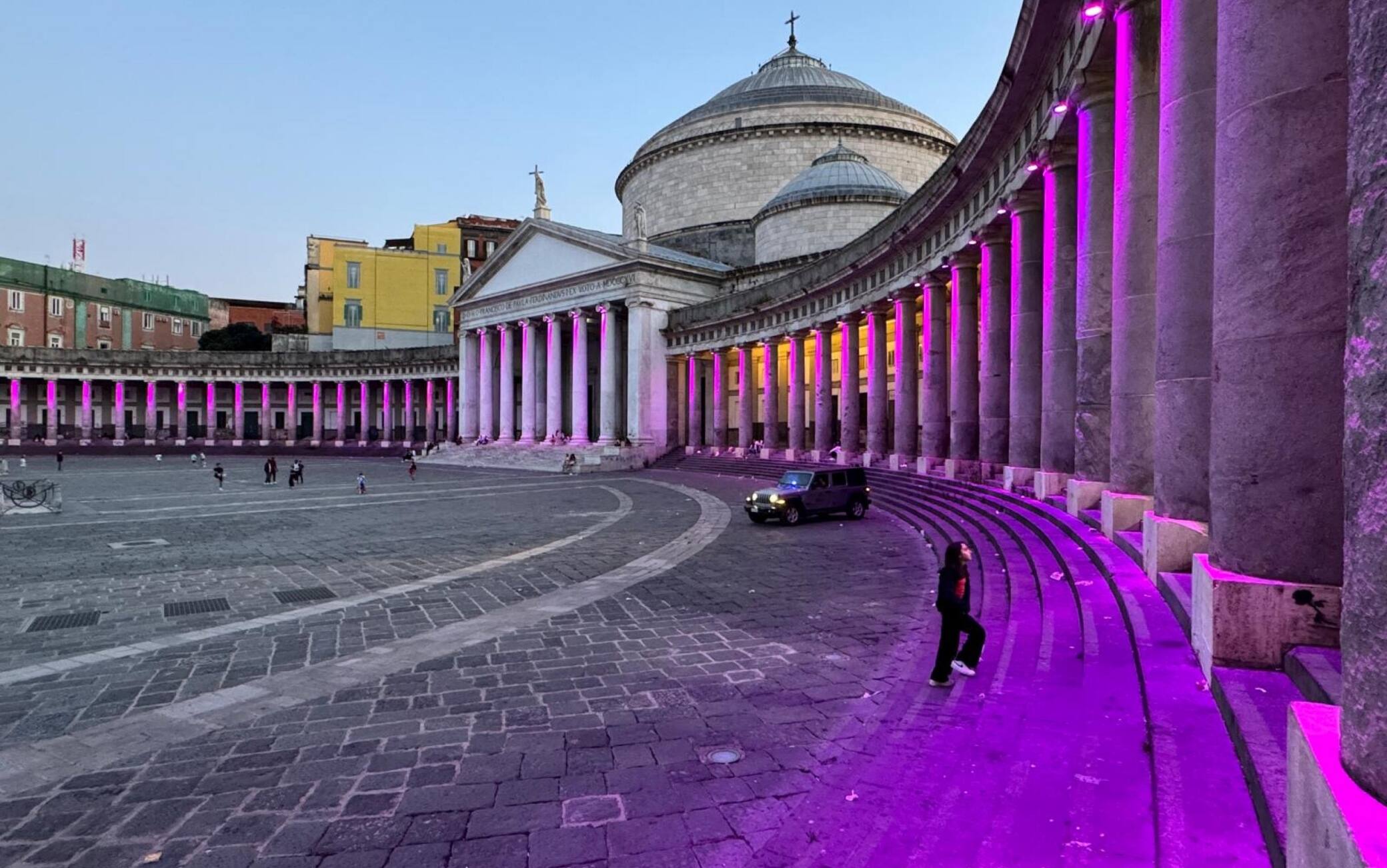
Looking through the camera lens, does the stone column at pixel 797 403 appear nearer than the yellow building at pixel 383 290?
Yes

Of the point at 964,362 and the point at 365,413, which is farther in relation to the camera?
the point at 365,413

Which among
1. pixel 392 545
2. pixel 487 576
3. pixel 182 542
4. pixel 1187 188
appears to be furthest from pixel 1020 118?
pixel 182 542

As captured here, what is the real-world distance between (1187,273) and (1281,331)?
2.68 m

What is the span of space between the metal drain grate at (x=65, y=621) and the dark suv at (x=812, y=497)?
12.1 meters

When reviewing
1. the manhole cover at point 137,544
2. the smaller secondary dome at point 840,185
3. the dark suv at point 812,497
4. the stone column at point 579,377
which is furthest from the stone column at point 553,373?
the manhole cover at point 137,544

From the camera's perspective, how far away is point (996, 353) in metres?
17.4

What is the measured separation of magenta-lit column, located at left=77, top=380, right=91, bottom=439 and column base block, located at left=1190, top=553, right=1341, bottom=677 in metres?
76.7

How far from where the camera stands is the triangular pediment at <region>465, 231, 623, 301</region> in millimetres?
45219

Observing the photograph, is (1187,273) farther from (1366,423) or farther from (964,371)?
(964,371)

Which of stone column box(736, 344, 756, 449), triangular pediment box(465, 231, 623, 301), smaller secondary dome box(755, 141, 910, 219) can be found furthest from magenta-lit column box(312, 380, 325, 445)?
stone column box(736, 344, 756, 449)

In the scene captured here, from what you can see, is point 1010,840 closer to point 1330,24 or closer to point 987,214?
point 1330,24

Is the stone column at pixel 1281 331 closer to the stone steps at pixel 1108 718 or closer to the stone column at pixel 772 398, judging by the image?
the stone steps at pixel 1108 718

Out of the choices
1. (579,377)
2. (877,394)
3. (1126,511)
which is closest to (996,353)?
(877,394)

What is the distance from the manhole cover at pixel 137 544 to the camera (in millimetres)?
14383
